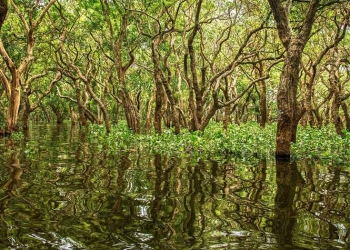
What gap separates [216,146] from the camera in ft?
35.6

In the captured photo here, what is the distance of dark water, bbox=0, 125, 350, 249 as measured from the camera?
316 cm

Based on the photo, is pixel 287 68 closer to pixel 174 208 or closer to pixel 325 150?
pixel 325 150

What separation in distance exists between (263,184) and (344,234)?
2331mm

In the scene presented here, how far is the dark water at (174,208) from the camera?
124 inches

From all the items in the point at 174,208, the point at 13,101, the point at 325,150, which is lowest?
the point at 174,208

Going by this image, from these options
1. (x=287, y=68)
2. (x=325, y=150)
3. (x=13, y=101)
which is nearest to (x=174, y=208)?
(x=287, y=68)

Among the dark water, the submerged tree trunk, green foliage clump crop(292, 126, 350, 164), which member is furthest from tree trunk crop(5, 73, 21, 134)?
green foliage clump crop(292, 126, 350, 164)

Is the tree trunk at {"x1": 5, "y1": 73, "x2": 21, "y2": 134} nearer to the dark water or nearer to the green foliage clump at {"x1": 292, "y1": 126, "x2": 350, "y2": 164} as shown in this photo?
the dark water

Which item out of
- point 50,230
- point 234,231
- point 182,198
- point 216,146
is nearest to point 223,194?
point 182,198

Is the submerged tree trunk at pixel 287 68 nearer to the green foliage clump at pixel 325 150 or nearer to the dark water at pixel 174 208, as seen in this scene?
the green foliage clump at pixel 325 150

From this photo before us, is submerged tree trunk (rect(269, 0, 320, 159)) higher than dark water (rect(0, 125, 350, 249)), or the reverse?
Result: submerged tree trunk (rect(269, 0, 320, 159))

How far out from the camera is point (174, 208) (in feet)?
13.7

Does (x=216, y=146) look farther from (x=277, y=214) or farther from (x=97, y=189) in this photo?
(x=277, y=214)

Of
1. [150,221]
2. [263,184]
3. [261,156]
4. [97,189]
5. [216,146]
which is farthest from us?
[216,146]
